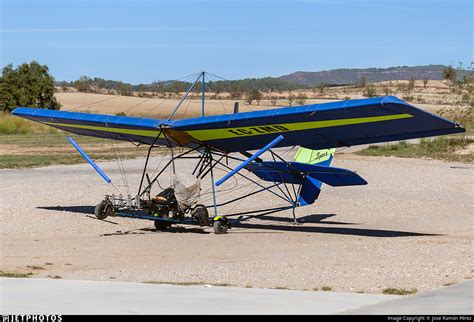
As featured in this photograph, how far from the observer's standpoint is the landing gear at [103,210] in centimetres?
1722

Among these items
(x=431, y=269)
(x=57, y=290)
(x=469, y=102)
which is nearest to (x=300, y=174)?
(x=431, y=269)

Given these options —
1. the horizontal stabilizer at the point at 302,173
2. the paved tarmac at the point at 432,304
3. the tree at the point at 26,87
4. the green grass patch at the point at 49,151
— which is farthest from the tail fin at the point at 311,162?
the tree at the point at 26,87

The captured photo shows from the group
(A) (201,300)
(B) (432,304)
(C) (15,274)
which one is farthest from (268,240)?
(B) (432,304)

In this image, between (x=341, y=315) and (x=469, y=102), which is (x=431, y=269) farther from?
(x=469, y=102)

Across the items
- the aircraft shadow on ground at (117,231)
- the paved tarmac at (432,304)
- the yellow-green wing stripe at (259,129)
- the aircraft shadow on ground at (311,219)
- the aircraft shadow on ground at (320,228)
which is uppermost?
the yellow-green wing stripe at (259,129)

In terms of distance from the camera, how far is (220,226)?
17.9m

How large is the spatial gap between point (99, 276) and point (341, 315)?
4.57m

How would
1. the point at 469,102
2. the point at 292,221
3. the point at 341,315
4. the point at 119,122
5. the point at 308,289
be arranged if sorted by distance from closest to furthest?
the point at 341,315
the point at 308,289
the point at 119,122
the point at 292,221
the point at 469,102

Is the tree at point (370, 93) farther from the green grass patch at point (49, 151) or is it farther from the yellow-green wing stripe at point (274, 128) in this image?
the yellow-green wing stripe at point (274, 128)

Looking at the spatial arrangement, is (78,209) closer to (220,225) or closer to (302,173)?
(220,225)

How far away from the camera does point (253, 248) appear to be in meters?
15.9

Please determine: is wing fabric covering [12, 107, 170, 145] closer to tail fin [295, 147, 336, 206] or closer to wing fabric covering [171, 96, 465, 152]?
wing fabric covering [171, 96, 465, 152]

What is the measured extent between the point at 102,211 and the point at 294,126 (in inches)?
145

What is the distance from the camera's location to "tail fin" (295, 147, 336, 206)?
1952 cm
